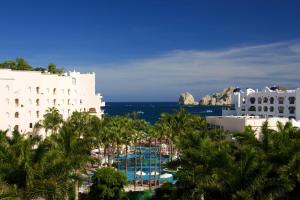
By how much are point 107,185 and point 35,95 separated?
45.9 metres

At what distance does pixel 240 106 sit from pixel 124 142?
72885 mm

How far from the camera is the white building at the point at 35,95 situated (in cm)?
7312

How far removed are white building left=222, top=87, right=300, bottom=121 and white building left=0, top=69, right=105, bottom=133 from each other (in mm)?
48637

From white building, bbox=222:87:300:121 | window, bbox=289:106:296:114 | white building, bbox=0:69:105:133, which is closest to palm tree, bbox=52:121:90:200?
white building, bbox=0:69:105:133

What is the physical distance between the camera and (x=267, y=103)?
365ft

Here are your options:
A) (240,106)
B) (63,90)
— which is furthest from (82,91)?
(240,106)

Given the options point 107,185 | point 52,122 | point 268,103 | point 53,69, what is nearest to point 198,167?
point 107,185

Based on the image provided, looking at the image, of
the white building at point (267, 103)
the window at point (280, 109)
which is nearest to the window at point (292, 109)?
the white building at point (267, 103)

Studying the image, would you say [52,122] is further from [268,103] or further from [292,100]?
[268,103]

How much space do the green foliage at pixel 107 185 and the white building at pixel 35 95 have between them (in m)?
40.8

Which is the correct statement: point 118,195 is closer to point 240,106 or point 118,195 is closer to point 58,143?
point 58,143

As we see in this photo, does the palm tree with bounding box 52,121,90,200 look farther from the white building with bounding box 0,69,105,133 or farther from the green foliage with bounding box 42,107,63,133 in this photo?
the white building with bounding box 0,69,105,133

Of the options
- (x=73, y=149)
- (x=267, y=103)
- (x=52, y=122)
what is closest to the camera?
(x=73, y=149)

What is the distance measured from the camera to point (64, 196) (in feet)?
93.6
